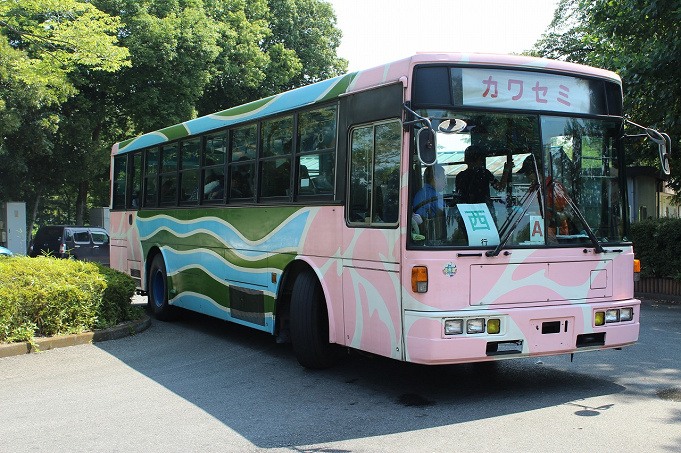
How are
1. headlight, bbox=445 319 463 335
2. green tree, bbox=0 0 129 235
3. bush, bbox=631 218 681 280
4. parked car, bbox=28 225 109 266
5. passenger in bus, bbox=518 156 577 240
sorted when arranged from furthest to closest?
parked car, bbox=28 225 109 266, green tree, bbox=0 0 129 235, bush, bbox=631 218 681 280, passenger in bus, bbox=518 156 577 240, headlight, bbox=445 319 463 335

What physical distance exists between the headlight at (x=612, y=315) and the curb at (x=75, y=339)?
22.9 feet

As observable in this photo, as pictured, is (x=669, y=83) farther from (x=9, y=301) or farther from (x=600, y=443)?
(x=9, y=301)

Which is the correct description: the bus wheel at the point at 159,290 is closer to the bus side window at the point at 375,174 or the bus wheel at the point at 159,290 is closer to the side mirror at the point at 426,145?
the bus side window at the point at 375,174

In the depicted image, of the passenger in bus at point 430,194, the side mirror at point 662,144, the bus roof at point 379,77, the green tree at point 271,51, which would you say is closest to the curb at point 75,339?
the bus roof at point 379,77

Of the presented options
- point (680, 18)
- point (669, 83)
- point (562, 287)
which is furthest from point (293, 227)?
point (669, 83)

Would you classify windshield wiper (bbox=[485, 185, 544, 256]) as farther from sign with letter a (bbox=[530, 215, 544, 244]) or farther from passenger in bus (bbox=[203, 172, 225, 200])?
passenger in bus (bbox=[203, 172, 225, 200])

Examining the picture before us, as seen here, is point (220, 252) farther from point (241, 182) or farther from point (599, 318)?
point (599, 318)

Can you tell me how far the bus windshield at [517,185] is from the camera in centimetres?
652

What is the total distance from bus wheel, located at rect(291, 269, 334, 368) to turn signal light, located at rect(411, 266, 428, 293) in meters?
1.84

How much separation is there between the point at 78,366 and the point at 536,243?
562 cm

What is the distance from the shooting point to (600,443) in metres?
5.43

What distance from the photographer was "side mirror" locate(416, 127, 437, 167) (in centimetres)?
616

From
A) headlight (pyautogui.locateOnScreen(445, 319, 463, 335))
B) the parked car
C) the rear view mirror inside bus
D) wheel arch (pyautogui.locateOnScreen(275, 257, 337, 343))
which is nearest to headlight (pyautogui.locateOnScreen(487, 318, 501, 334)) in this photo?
headlight (pyautogui.locateOnScreen(445, 319, 463, 335))

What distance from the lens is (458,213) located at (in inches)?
256
